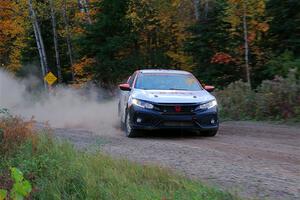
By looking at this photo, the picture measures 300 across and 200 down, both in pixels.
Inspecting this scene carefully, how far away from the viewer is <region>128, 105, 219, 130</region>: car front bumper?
13672mm

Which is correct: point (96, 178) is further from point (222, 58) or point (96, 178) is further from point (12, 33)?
point (12, 33)

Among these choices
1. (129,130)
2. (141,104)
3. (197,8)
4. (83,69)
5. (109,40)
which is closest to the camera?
(141,104)

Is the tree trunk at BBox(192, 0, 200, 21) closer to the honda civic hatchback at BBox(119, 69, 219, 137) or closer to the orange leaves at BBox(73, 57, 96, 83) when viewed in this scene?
the orange leaves at BBox(73, 57, 96, 83)

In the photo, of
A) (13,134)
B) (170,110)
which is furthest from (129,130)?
(13,134)

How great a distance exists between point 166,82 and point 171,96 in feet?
4.47

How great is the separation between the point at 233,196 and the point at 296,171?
225 centimetres

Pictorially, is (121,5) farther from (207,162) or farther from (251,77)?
(207,162)

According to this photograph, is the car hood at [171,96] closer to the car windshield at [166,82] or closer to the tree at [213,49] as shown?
the car windshield at [166,82]

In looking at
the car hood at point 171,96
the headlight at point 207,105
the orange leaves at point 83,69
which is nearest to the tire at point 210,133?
the headlight at point 207,105

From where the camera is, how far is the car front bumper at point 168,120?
13.7 meters

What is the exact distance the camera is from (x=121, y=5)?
130ft

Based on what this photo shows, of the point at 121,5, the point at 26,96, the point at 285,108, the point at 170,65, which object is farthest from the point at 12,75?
the point at 285,108

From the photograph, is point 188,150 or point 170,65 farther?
point 170,65

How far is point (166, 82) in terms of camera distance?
15.2 meters
